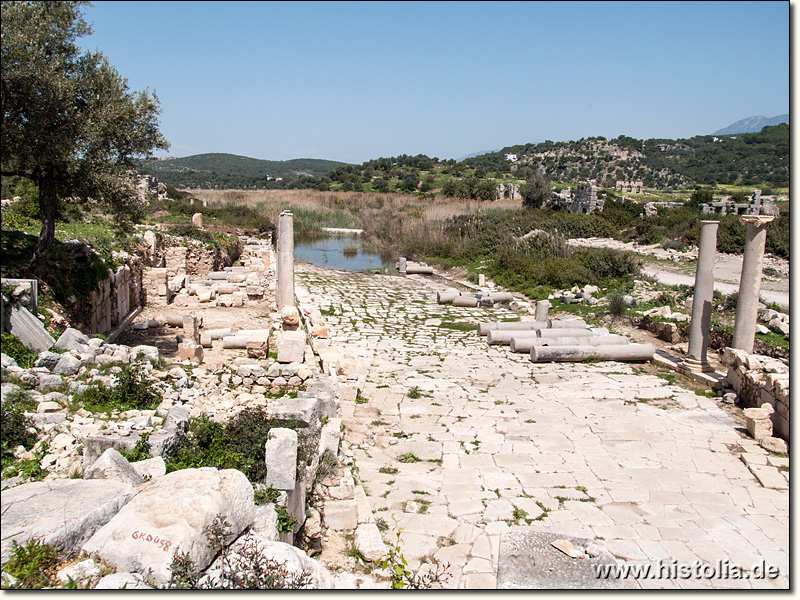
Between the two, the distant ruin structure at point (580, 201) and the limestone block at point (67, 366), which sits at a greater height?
the distant ruin structure at point (580, 201)

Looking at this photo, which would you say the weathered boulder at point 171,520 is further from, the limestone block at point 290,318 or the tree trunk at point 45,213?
the limestone block at point 290,318

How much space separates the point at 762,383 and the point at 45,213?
10816 mm

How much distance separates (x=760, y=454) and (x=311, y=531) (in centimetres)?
581

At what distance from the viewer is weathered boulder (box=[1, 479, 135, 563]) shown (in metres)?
3.13

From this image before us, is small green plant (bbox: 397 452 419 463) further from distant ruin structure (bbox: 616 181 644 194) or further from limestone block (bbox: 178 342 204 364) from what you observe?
distant ruin structure (bbox: 616 181 644 194)

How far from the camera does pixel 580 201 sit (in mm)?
35969

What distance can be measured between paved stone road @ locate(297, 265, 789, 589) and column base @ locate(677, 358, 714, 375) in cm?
71

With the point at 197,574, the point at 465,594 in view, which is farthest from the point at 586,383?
the point at 197,574

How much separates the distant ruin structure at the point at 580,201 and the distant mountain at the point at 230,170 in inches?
2130

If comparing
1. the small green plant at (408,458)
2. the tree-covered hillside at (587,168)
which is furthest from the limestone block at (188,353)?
the tree-covered hillside at (587,168)

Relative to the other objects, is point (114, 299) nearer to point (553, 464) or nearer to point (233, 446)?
point (233, 446)

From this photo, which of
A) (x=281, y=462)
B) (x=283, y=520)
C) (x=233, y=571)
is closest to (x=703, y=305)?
(x=281, y=462)

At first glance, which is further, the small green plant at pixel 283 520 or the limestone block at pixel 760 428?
the limestone block at pixel 760 428

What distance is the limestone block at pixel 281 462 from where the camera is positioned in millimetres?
4590
